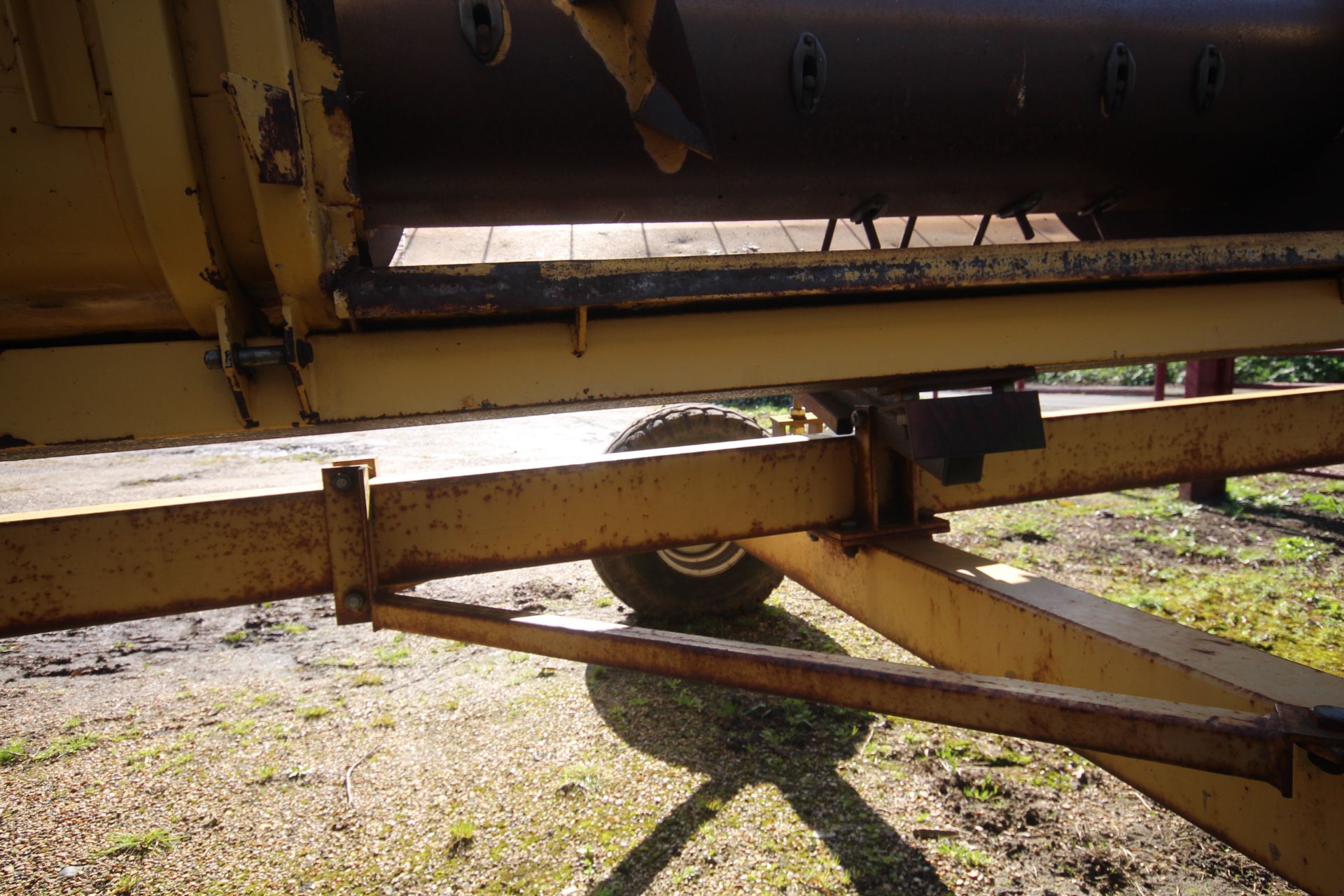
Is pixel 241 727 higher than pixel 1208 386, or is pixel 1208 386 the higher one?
pixel 1208 386

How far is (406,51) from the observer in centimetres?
157

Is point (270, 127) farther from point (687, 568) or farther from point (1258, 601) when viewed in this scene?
point (1258, 601)

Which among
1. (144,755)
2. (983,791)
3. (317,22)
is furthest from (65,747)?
(983,791)

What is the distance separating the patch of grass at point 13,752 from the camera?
2.64 m

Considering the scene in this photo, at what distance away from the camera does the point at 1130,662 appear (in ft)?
4.66

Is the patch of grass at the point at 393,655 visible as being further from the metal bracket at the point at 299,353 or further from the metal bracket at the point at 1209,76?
the metal bracket at the point at 1209,76

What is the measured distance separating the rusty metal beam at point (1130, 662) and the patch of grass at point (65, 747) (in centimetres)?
280

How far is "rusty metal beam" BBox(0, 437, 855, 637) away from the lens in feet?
4.94

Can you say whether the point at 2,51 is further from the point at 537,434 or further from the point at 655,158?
the point at 537,434

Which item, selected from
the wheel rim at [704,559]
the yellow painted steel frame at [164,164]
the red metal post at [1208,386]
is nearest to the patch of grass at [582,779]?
the wheel rim at [704,559]

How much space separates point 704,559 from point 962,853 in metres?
1.60

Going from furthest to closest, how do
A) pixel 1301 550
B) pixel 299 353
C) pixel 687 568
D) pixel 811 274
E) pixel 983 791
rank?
pixel 1301 550 < pixel 687 568 < pixel 983 791 < pixel 811 274 < pixel 299 353

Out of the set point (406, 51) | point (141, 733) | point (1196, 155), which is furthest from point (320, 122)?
point (141, 733)

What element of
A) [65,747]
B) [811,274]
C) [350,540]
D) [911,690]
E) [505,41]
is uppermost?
[505,41]
